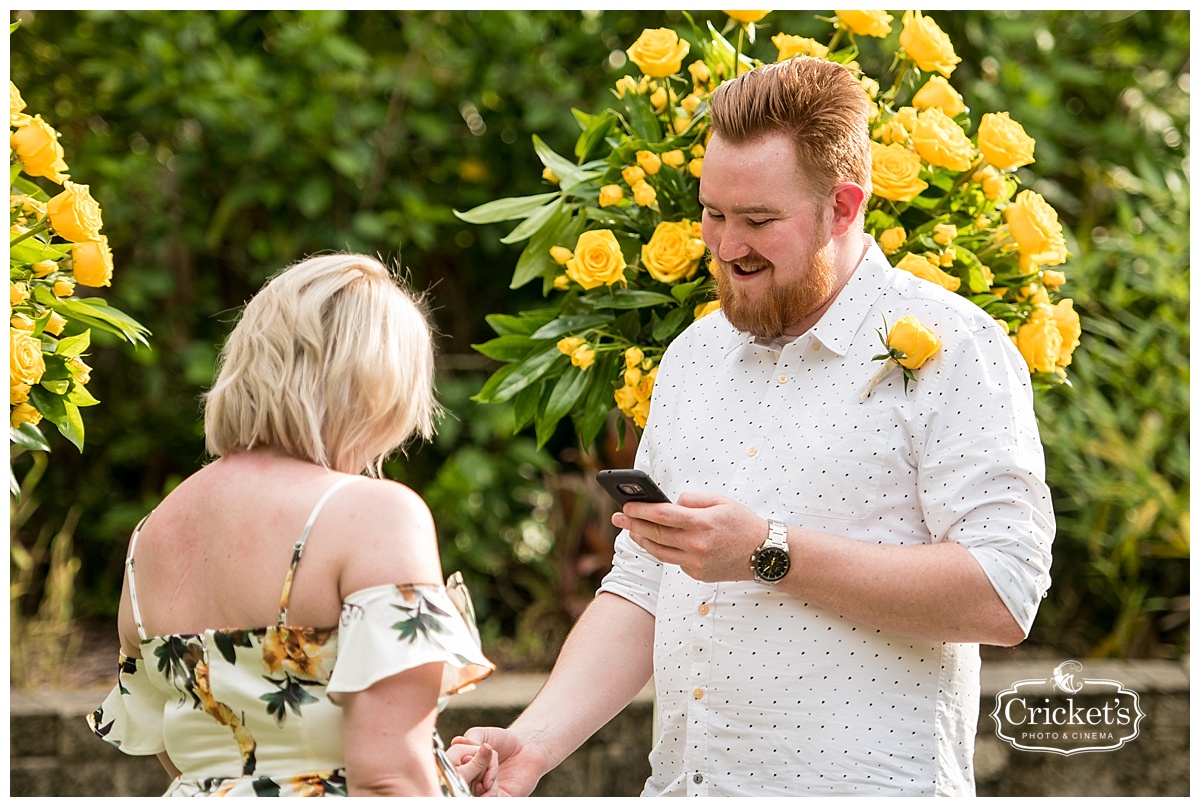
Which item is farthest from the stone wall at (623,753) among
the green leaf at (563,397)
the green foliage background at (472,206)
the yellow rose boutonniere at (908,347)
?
the yellow rose boutonniere at (908,347)

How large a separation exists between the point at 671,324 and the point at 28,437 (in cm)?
115

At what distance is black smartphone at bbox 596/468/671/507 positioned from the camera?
65.8 inches

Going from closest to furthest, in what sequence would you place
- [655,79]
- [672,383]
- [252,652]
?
[252,652] < [672,383] < [655,79]

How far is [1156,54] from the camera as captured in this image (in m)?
4.84

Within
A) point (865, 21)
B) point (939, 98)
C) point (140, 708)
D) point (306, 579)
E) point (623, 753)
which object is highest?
point (865, 21)

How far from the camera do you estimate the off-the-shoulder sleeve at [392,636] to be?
4.63ft

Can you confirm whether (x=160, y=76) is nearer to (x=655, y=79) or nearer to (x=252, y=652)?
(x=655, y=79)

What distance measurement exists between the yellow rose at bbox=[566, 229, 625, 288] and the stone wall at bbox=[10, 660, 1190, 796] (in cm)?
198

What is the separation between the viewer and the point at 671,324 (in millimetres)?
2279

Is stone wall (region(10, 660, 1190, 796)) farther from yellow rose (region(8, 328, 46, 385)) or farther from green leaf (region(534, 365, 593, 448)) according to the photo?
yellow rose (region(8, 328, 46, 385))

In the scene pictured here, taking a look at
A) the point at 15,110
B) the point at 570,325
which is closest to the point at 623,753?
the point at 570,325

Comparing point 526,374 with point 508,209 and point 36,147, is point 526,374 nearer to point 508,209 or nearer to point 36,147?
point 508,209
